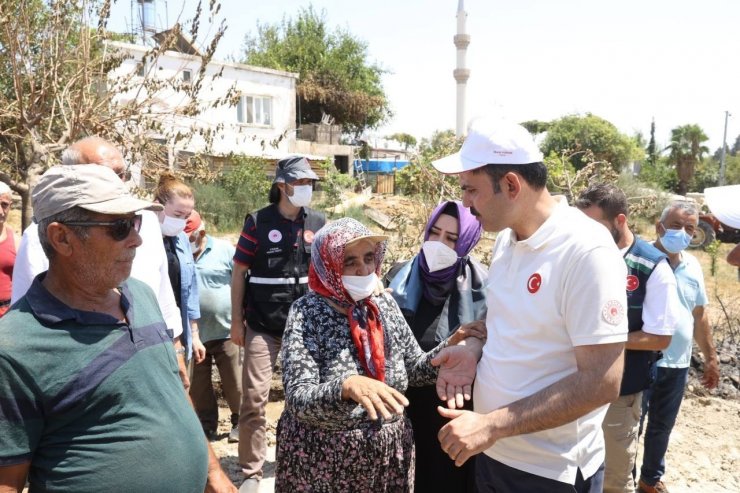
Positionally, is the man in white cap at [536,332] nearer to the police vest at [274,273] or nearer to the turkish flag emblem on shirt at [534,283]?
the turkish flag emblem on shirt at [534,283]

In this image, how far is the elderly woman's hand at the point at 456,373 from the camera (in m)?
2.21

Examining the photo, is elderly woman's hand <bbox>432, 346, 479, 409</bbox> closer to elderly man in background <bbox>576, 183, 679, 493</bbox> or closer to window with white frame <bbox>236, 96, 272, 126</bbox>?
elderly man in background <bbox>576, 183, 679, 493</bbox>

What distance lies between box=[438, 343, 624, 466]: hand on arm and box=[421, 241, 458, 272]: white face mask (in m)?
1.19

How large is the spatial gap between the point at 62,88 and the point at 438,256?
4.47 meters

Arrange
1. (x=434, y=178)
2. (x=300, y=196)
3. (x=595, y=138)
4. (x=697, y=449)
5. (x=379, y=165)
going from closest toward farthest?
(x=300, y=196), (x=697, y=449), (x=434, y=178), (x=379, y=165), (x=595, y=138)

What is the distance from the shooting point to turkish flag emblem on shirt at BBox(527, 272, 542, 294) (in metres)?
1.94

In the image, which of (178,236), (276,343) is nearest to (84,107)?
(178,236)

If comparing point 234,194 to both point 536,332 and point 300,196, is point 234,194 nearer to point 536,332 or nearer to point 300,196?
point 300,196

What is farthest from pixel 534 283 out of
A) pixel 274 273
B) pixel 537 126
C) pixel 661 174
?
pixel 537 126

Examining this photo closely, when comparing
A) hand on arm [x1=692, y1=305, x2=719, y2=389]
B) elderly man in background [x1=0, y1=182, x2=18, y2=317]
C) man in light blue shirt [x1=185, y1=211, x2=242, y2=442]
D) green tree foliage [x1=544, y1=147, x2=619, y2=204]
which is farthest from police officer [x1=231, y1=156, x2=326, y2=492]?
green tree foliage [x1=544, y1=147, x2=619, y2=204]

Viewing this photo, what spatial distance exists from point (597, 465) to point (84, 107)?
16.6 ft

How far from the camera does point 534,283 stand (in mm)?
1948

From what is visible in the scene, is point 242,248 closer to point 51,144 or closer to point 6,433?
point 51,144

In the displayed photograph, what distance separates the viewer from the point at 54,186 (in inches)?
66.6
